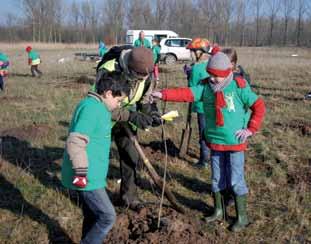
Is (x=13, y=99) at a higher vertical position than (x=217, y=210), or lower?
higher

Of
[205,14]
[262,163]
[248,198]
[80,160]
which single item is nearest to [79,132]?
[80,160]

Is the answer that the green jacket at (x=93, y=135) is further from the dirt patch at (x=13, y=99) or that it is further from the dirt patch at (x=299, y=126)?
the dirt patch at (x=13, y=99)

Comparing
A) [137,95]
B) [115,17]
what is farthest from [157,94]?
[115,17]

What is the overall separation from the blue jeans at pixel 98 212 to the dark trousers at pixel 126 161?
1.00 metres

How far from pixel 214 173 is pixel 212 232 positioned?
535mm

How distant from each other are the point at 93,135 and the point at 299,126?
5.61 metres

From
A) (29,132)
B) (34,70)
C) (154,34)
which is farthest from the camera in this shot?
(154,34)

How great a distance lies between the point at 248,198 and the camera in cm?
A: 440

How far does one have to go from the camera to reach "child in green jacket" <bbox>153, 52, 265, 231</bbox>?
342 centimetres

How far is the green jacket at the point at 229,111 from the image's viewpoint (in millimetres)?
3441

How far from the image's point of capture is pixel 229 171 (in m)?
3.68

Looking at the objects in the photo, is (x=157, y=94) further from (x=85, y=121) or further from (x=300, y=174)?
(x=300, y=174)

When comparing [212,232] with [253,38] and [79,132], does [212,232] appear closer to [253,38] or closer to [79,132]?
[79,132]

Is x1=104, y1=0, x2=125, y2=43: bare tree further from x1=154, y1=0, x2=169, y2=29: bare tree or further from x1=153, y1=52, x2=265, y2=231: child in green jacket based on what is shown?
x1=153, y1=52, x2=265, y2=231: child in green jacket
